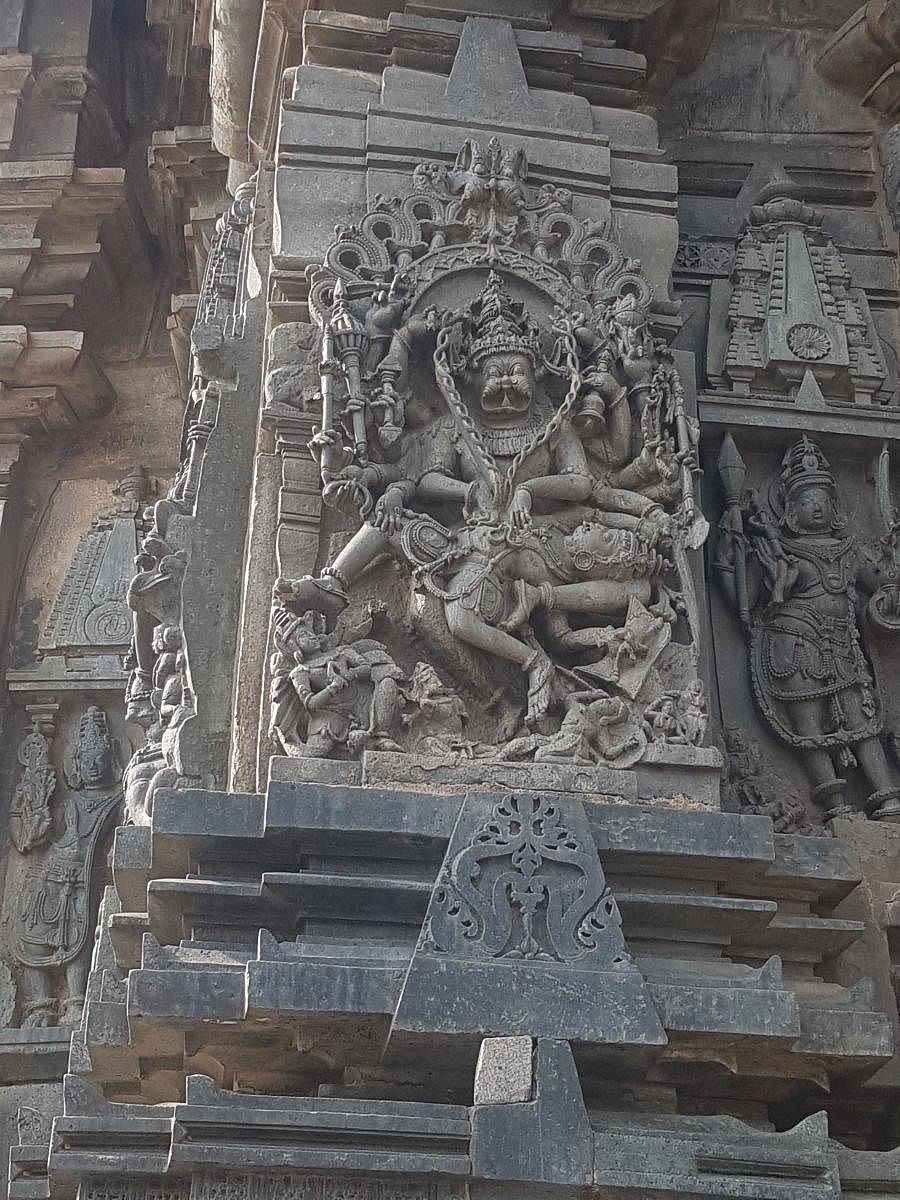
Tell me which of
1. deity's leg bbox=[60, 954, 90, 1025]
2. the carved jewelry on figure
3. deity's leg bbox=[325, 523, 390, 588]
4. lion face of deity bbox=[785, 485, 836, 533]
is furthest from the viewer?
the carved jewelry on figure

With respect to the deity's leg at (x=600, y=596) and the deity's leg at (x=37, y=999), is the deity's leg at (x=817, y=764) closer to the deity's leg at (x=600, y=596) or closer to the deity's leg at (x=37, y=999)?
the deity's leg at (x=600, y=596)

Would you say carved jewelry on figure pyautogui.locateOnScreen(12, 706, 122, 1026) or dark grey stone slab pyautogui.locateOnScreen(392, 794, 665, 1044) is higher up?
carved jewelry on figure pyautogui.locateOnScreen(12, 706, 122, 1026)

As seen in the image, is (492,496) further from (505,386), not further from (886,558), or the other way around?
(886,558)

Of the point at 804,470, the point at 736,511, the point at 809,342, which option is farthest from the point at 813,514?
the point at 809,342

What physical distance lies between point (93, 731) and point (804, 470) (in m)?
3.97

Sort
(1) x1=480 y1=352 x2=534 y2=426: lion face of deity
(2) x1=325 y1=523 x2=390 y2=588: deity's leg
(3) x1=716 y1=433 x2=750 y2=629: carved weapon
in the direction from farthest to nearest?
(3) x1=716 y1=433 x2=750 y2=629: carved weapon < (1) x1=480 y1=352 x2=534 y2=426: lion face of deity < (2) x1=325 y1=523 x2=390 y2=588: deity's leg

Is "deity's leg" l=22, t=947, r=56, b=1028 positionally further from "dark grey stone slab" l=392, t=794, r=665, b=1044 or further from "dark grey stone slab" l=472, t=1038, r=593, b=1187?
"dark grey stone slab" l=472, t=1038, r=593, b=1187

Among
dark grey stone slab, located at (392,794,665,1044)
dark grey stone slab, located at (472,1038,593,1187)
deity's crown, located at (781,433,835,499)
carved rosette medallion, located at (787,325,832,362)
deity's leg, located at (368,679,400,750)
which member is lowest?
dark grey stone slab, located at (472,1038,593,1187)

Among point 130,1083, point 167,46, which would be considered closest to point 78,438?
point 167,46

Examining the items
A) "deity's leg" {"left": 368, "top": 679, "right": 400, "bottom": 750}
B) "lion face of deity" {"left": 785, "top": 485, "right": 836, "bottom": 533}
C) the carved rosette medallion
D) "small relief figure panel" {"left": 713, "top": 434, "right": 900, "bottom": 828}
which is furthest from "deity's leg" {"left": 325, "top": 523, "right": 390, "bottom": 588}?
the carved rosette medallion

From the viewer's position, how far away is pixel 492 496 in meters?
5.14

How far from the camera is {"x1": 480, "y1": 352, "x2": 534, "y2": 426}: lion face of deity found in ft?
17.4

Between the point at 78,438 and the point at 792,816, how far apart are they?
526 cm

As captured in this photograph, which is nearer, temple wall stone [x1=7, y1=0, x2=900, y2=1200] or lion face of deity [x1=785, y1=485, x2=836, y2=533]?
temple wall stone [x1=7, y1=0, x2=900, y2=1200]
